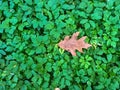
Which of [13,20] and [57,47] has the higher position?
[13,20]

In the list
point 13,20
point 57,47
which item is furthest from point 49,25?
point 13,20

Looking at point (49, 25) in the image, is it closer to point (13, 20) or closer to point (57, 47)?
point (57, 47)

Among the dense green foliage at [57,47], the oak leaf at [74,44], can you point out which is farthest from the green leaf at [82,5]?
the oak leaf at [74,44]

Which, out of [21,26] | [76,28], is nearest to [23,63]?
[21,26]

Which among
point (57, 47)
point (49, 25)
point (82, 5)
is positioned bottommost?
point (57, 47)

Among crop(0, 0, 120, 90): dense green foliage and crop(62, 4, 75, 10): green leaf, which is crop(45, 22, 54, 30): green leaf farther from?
crop(62, 4, 75, 10): green leaf

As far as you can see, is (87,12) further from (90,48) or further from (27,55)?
(27,55)

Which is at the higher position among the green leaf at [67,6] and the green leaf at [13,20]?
the green leaf at [67,6]

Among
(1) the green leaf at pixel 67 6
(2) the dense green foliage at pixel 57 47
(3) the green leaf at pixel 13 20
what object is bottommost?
(2) the dense green foliage at pixel 57 47

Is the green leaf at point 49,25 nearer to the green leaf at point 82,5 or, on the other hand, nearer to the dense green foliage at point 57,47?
the dense green foliage at point 57,47
